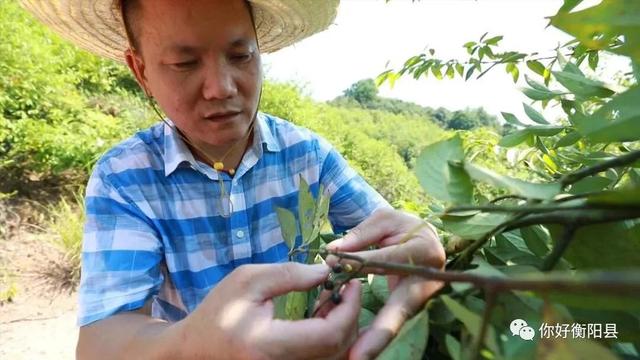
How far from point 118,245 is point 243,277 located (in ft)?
1.39

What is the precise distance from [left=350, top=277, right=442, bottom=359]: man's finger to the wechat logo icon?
58mm

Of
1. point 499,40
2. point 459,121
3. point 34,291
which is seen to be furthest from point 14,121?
point 459,121

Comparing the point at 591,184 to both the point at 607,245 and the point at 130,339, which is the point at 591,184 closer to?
the point at 607,245

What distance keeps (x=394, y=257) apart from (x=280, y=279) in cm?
9

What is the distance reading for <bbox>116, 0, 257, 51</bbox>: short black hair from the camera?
30.6 inches

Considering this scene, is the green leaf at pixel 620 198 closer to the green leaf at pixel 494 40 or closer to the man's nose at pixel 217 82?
the man's nose at pixel 217 82

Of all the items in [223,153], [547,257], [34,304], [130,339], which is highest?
[223,153]

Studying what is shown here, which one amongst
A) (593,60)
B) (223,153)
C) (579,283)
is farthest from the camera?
(223,153)

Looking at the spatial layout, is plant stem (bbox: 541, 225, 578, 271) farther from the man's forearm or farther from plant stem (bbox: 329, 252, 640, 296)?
the man's forearm

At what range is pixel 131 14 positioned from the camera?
792mm

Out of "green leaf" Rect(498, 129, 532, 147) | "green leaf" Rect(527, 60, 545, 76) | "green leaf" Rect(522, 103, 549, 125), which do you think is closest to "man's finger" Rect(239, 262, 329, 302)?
"green leaf" Rect(498, 129, 532, 147)

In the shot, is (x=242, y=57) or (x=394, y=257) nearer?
(x=394, y=257)

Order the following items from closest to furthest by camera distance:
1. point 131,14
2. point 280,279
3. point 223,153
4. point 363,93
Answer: point 280,279
point 131,14
point 223,153
point 363,93

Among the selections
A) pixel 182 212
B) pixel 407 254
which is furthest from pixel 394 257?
pixel 182 212
